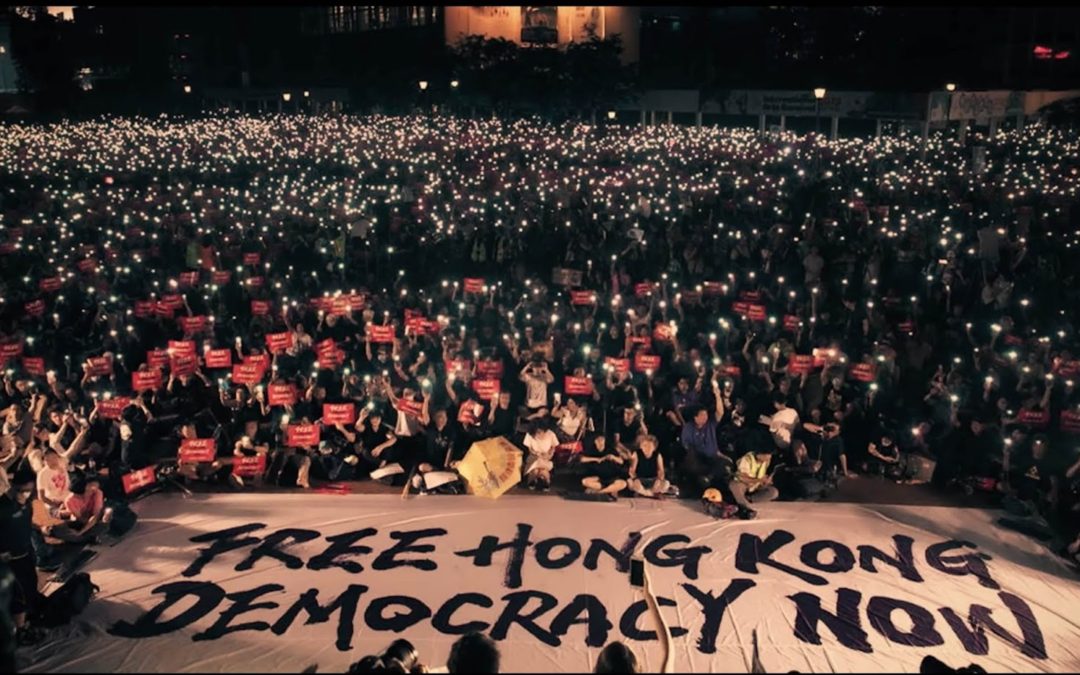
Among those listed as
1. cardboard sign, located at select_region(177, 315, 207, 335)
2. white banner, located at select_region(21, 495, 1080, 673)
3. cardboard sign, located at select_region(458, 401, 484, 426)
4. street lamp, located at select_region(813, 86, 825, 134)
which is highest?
street lamp, located at select_region(813, 86, 825, 134)

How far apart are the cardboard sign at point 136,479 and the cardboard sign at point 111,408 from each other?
155cm

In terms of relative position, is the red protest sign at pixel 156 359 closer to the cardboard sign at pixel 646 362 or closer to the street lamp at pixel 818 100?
the cardboard sign at pixel 646 362

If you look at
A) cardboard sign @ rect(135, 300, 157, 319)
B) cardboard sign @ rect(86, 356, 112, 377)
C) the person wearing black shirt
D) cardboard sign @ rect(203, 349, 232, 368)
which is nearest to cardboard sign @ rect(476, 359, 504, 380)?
cardboard sign @ rect(203, 349, 232, 368)

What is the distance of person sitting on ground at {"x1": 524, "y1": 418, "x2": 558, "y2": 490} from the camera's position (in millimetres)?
10445

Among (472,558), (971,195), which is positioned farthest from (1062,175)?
(472,558)

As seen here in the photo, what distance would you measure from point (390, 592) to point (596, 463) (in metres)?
Result: 3.36

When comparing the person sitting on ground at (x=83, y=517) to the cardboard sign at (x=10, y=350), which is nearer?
the person sitting on ground at (x=83, y=517)

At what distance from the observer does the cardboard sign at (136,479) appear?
9672mm

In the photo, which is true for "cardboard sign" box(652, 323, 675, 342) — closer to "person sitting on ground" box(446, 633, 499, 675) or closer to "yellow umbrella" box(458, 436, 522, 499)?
"yellow umbrella" box(458, 436, 522, 499)

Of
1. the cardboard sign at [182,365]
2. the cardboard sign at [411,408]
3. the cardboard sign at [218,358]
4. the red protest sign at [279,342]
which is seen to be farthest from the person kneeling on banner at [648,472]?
the cardboard sign at [182,365]

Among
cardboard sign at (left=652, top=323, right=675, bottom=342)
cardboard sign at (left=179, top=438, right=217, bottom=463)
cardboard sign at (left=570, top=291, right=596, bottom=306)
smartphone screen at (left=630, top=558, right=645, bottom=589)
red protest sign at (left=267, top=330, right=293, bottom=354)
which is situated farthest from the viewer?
cardboard sign at (left=570, top=291, right=596, bottom=306)

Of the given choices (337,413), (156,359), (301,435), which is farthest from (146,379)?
(337,413)

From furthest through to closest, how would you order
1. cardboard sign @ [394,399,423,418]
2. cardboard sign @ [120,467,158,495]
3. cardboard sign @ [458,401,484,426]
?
cardboard sign @ [458,401,484,426], cardboard sign @ [394,399,423,418], cardboard sign @ [120,467,158,495]

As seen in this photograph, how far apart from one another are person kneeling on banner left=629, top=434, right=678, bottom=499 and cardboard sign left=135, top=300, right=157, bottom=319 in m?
9.00
